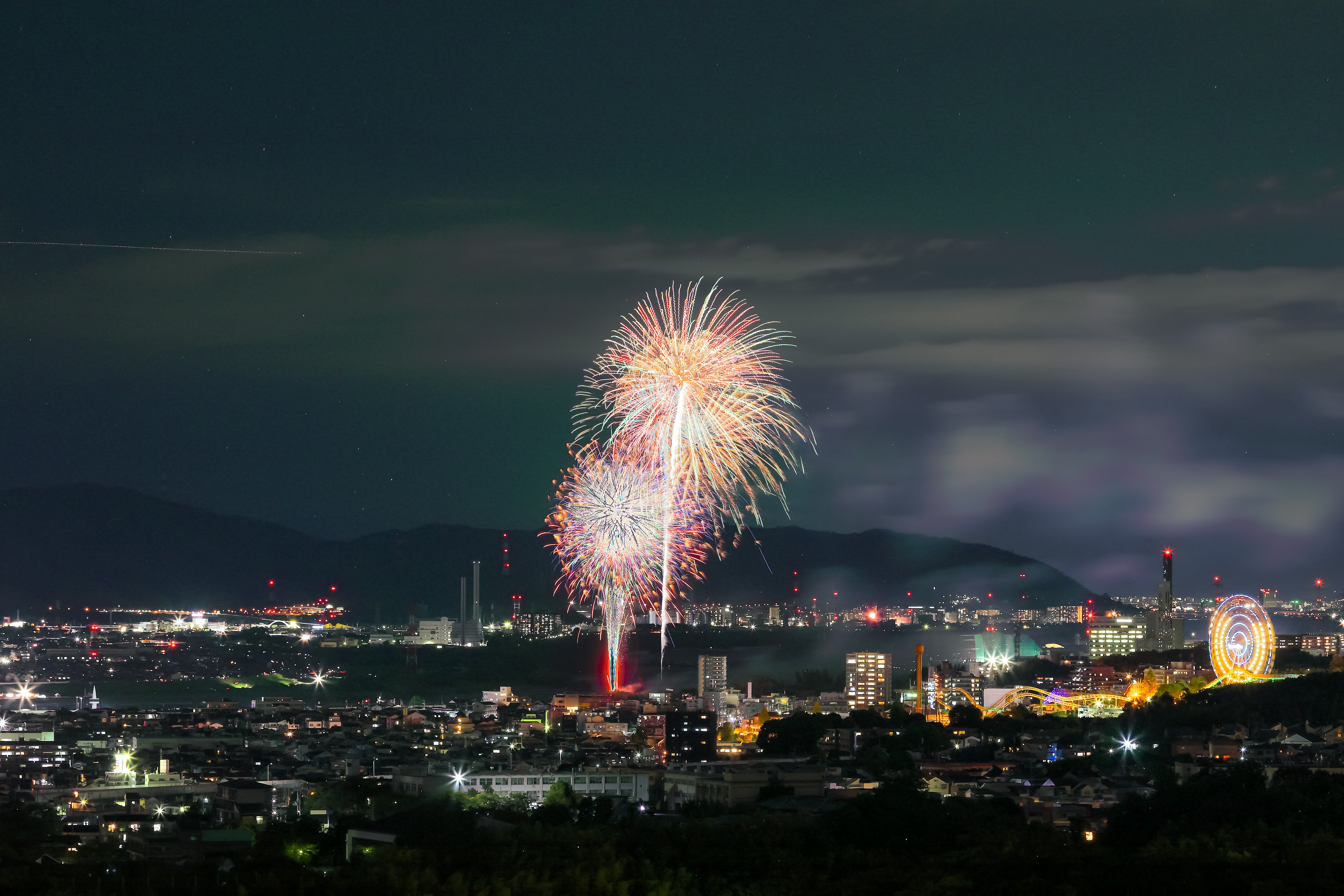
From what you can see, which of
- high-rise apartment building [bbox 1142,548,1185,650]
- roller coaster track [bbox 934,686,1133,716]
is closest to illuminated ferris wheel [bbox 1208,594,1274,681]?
roller coaster track [bbox 934,686,1133,716]

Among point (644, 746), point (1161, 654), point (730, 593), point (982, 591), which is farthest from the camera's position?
point (982, 591)

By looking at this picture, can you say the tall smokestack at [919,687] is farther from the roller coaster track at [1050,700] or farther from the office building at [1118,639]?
the office building at [1118,639]

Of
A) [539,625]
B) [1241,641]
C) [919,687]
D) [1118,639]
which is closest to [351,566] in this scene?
[539,625]

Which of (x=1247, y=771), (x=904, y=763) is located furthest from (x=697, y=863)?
(x=904, y=763)

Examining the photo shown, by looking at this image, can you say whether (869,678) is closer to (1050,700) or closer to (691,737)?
(1050,700)

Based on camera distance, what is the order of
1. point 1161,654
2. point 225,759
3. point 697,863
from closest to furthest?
point 697,863 → point 225,759 → point 1161,654

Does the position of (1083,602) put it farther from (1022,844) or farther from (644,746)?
(1022,844)
